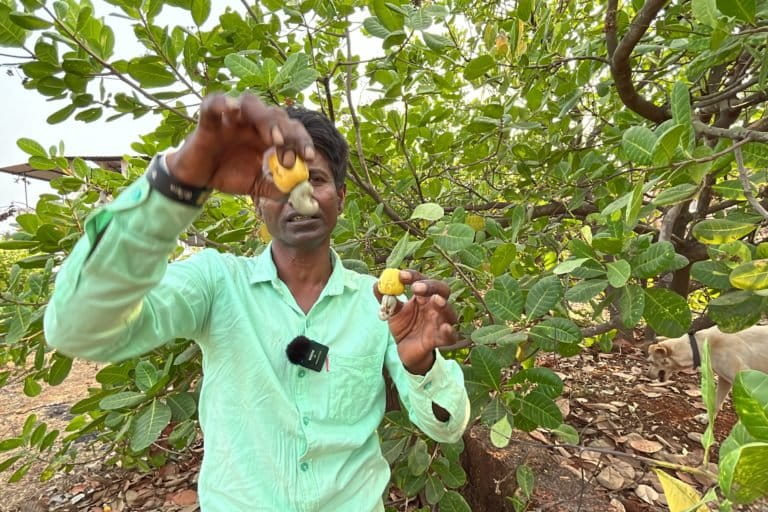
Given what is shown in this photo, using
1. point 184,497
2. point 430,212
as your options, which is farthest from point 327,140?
point 184,497

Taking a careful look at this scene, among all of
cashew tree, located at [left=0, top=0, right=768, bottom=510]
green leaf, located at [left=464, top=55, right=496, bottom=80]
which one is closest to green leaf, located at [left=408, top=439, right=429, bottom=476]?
cashew tree, located at [left=0, top=0, right=768, bottom=510]

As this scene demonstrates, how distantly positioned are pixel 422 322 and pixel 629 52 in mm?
892

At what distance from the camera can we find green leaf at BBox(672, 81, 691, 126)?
2.27ft

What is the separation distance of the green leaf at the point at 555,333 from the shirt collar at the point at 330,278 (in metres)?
0.43

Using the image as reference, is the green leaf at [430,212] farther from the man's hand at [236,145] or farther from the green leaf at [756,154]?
the green leaf at [756,154]

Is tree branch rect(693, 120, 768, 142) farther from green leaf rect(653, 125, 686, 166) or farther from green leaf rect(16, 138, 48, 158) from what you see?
green leaf rect(16, 138, 48, 158)

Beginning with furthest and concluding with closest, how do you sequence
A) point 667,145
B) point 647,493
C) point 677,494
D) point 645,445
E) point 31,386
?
point 645,445 < point 647,493 < point 31,386 < point 667,145 < point 677,494

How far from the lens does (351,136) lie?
1.81 metres

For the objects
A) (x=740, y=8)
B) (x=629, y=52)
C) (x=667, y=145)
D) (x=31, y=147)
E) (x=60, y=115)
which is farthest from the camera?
(x=31, y=147)

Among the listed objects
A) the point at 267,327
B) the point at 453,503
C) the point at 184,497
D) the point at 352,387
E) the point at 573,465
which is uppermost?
the point at 267,327

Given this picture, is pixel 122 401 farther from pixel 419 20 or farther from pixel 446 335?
pixel 419 20

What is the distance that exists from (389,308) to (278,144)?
390 millimetres

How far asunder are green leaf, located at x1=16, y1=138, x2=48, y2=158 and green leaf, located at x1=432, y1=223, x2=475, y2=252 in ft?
4.36

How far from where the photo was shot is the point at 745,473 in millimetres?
351
